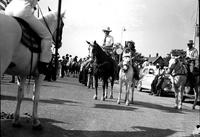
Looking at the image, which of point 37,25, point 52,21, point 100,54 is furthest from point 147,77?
point 37,25

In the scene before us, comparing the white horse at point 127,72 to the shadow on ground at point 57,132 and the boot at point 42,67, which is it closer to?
the shadow on ground at point 57,132

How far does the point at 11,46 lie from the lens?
→ 6117 millimetres

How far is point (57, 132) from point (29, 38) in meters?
2.16

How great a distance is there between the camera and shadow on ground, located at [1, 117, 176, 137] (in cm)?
696

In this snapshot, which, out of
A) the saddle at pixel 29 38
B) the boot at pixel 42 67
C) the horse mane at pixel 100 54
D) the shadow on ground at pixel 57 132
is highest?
the horse mane at pixel 100 54

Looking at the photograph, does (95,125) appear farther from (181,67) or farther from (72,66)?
(72,66)

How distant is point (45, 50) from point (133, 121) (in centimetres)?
423

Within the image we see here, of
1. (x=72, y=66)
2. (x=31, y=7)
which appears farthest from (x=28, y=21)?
(x=72, y=66)

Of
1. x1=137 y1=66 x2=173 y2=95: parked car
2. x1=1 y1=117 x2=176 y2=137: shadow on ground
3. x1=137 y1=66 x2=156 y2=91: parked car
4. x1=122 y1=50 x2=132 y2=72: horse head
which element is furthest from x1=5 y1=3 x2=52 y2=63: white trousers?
x1=137 y1=66 x2=156 y2=91: parked car

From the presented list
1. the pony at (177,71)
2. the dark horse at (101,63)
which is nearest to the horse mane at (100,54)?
the dark horse at (101,63)

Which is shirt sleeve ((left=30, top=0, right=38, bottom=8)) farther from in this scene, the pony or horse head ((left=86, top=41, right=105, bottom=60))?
the pony

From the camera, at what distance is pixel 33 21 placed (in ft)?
22.7

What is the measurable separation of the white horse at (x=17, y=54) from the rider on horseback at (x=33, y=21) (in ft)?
0.59

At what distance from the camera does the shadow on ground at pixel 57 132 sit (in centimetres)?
696
